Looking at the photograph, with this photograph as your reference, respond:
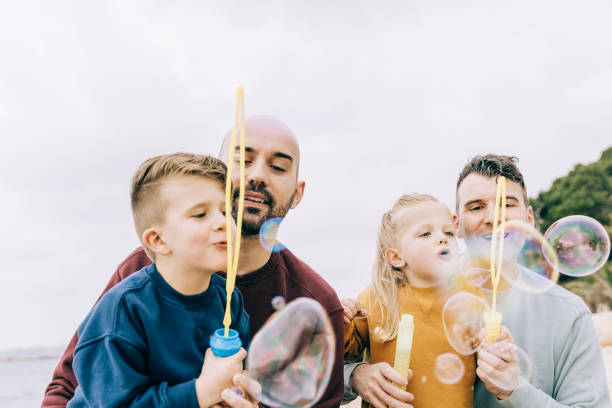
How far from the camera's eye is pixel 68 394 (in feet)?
7.95

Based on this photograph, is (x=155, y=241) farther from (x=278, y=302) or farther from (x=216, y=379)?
(x=278, y=302)

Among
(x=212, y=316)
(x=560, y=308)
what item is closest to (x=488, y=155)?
(x=560, y=308)

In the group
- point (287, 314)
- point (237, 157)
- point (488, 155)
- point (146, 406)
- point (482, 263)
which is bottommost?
point (146, 406)

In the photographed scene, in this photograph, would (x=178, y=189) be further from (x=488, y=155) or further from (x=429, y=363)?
(x=488, y=155)

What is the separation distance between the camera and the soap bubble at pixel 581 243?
3629mm

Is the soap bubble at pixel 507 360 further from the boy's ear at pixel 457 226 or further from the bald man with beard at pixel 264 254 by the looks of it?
the boy's ear at pixel 457 226

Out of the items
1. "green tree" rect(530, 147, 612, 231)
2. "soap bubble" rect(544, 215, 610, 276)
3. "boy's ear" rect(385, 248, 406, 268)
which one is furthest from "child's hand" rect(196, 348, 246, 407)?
"green tree" rect(530, 147, 612, 231)

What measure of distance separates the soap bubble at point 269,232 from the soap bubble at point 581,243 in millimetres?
2089

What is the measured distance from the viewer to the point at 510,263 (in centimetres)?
307

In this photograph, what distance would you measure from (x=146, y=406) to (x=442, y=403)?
1565 mm

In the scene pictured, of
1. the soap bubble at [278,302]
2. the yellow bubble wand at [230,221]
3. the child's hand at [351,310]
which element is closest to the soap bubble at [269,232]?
the soap bubble at [278,302]

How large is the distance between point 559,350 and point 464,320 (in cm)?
61

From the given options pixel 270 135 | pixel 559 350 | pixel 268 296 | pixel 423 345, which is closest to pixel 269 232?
pixel 268 296

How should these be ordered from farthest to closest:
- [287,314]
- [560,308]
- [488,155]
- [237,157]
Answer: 1. [488,155]
2. [560,308]
3. [237,157]
4. [287,314]
